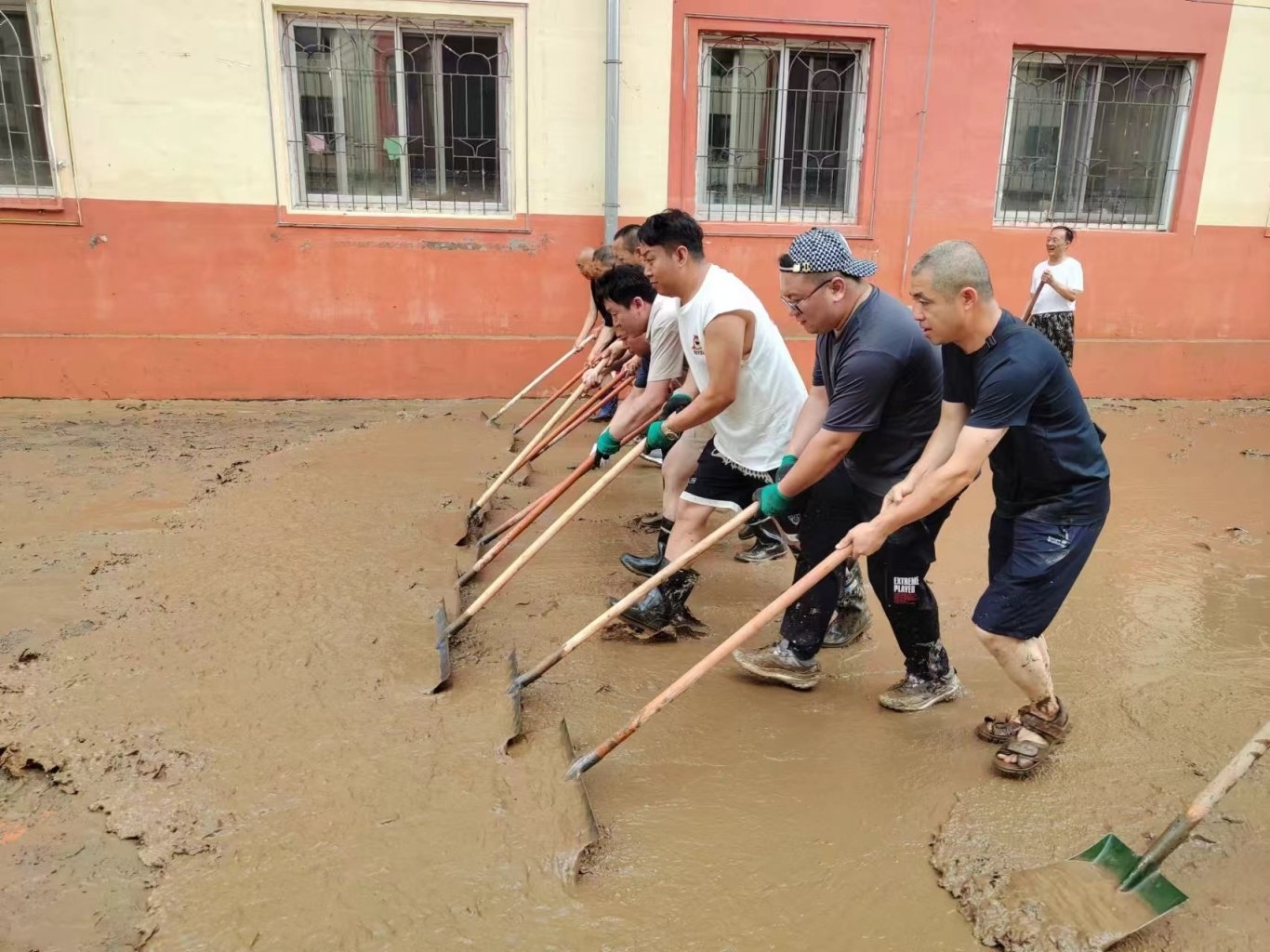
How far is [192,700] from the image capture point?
2.84 meters

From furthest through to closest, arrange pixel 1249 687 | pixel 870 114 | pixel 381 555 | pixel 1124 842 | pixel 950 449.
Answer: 1. pixel 870 114
2. pixel 381 555
3. pixel 1249 687
4. pixel 950 449
5. pixel 1124 842

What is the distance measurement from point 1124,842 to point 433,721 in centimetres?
197

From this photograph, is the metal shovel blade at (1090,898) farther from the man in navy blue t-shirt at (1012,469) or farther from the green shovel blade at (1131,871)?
the man in navy blue t-shirt at (1012,469)

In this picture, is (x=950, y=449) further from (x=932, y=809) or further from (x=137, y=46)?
(x=137, y=46)

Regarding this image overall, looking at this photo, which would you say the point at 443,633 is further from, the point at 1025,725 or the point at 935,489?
the point at 1025,725

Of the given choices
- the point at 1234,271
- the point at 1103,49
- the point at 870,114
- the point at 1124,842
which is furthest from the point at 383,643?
the point at 1234,271

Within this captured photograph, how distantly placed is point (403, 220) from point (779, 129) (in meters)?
3.23

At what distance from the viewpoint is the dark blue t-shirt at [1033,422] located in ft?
7.78

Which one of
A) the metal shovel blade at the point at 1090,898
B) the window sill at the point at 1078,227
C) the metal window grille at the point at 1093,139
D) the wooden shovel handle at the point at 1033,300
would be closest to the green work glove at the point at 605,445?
the metal shovel blade at the point at 1090,898

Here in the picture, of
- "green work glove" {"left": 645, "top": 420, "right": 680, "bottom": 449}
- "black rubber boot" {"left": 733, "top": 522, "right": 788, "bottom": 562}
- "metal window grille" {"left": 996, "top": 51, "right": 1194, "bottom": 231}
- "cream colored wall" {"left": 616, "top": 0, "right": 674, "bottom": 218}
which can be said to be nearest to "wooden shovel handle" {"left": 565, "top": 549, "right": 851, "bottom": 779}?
"green work glove" {"left": 645, "top": 420, "right": 680, "bottom": 449}

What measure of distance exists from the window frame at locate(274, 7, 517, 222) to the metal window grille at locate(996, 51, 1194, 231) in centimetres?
428

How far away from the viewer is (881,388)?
8.91ft

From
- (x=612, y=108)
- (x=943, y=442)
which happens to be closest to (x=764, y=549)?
(x=943, y=442)

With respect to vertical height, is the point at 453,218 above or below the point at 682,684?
above
